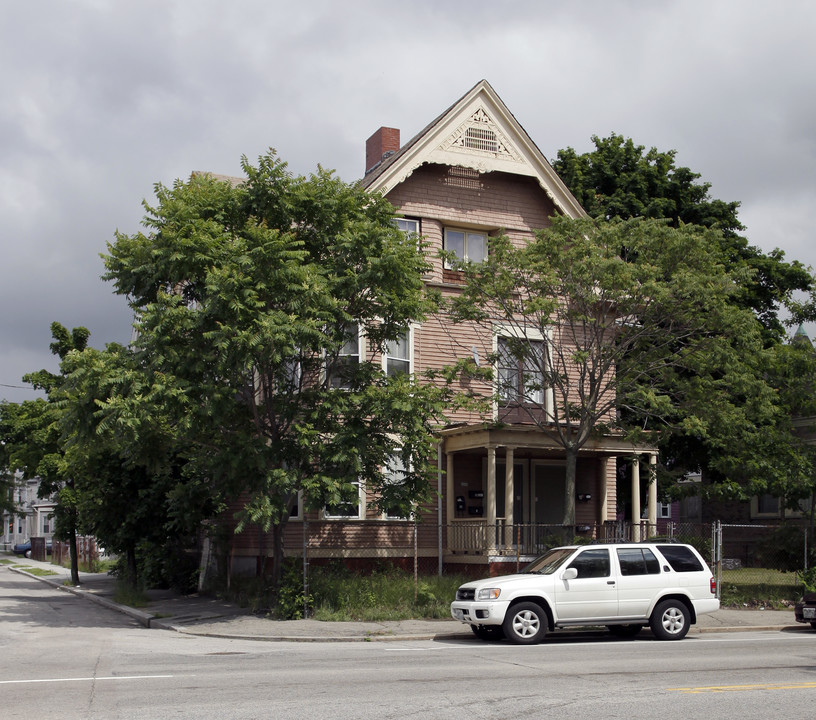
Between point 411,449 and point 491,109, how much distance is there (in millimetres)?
11117

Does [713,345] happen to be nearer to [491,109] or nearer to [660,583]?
[660,583]

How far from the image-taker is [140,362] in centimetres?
1834

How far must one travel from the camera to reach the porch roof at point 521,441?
74.4 feet

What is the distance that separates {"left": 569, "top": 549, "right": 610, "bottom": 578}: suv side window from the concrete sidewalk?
2516mm

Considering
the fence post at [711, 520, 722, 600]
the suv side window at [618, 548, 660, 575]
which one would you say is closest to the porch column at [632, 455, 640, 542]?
the fence post at [711, 520, 722, 600]

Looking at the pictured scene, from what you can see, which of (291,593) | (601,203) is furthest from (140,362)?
(601,203)

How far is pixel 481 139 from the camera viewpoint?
25.8 meters

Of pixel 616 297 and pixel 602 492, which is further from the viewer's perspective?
pixel 602 492

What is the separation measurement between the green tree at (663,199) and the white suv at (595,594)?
16.9 m

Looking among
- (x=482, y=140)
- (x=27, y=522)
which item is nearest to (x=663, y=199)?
(x=482, y=140)

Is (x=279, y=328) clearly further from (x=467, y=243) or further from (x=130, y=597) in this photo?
(x=130, y=597)

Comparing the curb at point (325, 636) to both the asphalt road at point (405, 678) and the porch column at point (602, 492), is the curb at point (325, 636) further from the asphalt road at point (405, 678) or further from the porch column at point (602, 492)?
the porch column at point (602, 492)

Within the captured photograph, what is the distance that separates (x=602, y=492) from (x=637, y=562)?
33.1ft

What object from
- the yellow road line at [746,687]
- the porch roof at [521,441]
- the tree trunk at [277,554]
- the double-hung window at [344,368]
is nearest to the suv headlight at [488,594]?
the yellow road line at [746,687]
